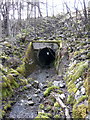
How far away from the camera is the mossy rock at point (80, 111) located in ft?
11.2

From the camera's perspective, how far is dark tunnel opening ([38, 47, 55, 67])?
10273 millimetres

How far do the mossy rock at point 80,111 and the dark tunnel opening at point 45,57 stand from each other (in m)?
6.49

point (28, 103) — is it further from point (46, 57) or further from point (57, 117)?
point (46, 57)

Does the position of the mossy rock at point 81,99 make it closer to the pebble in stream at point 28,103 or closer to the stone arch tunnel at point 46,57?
the pebble in stream at point 28,103

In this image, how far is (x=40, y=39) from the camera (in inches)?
426

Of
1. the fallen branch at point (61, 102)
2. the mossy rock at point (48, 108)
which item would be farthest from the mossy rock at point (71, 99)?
the mossy rock at point (48, 108)

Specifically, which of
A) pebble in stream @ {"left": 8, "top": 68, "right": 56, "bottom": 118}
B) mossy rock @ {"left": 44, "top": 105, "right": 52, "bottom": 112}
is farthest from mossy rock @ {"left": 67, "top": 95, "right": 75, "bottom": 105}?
pebble in stream @ {"left": 8, "top": 68, "right": 56, "bottom": 118}

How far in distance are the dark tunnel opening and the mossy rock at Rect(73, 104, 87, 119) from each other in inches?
256

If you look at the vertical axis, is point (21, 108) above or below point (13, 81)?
below

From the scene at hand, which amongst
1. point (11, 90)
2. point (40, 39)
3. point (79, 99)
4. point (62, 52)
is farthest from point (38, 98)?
point (40, 39)

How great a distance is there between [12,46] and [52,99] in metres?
5.13

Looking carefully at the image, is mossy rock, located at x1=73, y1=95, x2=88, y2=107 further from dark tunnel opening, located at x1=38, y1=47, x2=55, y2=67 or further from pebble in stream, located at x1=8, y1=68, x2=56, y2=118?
dark tunnel opening, located at x1=38, y1=47, x2=55, y2=67

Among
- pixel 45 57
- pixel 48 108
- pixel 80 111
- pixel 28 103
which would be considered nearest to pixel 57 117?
pixel 48 108

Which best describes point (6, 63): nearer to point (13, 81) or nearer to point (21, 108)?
point (13, 81)
